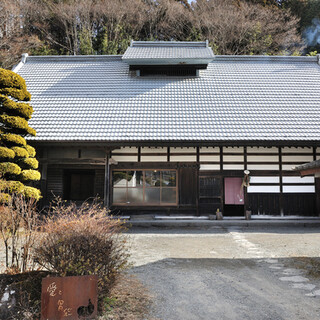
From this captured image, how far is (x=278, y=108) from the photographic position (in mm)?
10484

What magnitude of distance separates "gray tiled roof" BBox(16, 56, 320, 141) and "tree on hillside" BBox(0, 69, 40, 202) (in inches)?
32.5

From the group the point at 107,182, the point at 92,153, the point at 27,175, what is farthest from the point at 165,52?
the point at 27,175

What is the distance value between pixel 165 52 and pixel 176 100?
3.78 m

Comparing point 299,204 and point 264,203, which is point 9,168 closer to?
point 264,203

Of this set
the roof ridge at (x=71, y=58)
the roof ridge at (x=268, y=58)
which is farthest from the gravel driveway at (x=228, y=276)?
the roof ridge at (x=71, y=58)

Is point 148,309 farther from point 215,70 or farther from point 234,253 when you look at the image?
point 215,70

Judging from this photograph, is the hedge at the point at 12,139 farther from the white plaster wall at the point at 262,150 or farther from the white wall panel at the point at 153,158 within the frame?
the white plaster wall at the point at 262,150

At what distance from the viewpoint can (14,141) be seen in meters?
8.06

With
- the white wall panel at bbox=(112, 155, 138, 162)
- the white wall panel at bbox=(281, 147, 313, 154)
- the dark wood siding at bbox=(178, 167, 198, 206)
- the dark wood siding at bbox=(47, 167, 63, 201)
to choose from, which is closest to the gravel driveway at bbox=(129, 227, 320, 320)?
the dark wood siding at bbox=(178, 167, 198, 206)

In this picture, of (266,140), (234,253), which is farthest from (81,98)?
(234,253)

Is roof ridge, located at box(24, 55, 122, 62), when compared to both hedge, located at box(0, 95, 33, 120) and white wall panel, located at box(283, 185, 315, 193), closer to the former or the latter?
hedge, located at box(0, 95, 33, 120)

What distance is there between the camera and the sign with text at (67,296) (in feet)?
9.53

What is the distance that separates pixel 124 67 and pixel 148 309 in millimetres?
11997

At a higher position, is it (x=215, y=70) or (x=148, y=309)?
(x=215, y=70)
